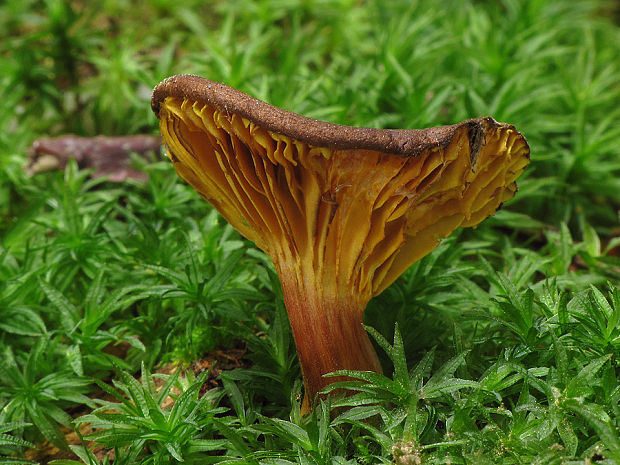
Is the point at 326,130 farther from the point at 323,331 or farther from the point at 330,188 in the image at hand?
the point at 323,331

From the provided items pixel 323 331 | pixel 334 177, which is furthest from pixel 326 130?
pixel 323 331

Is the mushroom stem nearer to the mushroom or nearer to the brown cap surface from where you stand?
the mushroom

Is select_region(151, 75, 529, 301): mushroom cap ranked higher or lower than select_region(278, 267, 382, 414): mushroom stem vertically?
higher

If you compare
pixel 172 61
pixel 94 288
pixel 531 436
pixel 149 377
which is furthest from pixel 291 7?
pixel 531 436

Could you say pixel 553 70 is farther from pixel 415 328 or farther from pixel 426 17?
pixel 415 328

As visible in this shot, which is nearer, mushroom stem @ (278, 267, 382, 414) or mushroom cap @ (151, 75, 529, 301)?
mushroom cap @ (151, 75, 529, 301)

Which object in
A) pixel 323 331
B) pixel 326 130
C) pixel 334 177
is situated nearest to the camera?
pixel 326 130

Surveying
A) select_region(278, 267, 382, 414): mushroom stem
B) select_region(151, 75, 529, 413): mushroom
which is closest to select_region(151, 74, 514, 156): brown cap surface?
select_region(151, 75, 529, 413): mushroom
